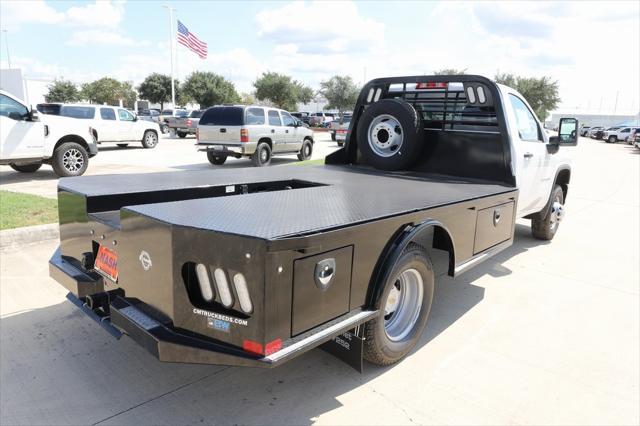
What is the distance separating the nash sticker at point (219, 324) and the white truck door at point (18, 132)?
952 cm

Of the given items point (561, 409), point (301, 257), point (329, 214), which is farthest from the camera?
point (561, 409)

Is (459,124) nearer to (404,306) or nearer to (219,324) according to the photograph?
(404,306)

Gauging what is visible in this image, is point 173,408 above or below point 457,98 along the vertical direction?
below

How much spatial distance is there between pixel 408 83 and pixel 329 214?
3.31 metres

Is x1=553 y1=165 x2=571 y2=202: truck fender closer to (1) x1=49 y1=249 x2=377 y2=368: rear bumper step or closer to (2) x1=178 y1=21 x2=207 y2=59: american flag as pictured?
(1) x1=49 y1=249 x2=377 y2=368: rear bumper step

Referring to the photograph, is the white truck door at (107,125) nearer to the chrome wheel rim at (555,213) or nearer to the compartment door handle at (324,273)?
the chrome wheel rim at (555,213)

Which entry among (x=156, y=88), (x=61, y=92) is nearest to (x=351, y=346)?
(x=61, y=92)

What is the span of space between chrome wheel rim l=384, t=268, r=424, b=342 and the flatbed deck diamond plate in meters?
0.57

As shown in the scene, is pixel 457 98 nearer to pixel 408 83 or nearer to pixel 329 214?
pixel 408 83

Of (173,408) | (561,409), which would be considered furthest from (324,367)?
(561,409)

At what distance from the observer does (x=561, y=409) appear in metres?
2.89

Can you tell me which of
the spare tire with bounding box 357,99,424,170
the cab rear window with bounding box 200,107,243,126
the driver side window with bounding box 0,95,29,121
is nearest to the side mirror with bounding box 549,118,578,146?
the spare tire with bounding box 357,99,424,170

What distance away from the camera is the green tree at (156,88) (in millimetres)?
66062

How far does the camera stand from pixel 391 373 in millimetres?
3213
